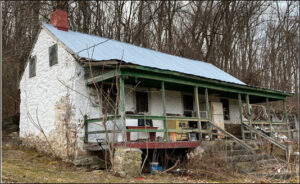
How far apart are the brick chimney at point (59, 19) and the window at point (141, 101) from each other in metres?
4.92

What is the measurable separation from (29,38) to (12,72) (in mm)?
2695

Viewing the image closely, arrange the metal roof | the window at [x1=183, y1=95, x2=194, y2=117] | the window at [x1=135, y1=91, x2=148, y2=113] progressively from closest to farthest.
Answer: the metal roof, the window at [x1=135, y1=91, x2=148, y2=113], the window at [x1=183, y1=95, x2=194, y2=117]

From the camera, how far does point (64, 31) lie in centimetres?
1477

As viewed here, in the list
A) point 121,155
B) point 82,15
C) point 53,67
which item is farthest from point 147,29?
point 121,155

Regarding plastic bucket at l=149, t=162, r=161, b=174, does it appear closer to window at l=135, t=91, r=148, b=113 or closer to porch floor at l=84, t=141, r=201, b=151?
porch floor at l=84, t=141, r=201, b=151

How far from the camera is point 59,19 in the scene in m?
14.8

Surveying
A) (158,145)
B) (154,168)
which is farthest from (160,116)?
(154,168)

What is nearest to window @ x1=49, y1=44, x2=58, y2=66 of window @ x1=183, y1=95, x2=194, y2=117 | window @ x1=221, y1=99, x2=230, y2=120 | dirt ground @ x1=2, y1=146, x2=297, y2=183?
dirt ground @ x1=2, y1=146, x2=297, y2=183

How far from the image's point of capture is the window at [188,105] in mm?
15803

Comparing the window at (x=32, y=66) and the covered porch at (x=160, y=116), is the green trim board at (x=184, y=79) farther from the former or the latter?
the window at (x=32, y=66)

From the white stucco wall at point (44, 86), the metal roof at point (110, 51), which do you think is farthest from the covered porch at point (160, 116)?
the white stucco wall at point (44, 86)

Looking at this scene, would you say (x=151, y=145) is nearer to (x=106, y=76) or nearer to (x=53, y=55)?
(x=106, y=76)

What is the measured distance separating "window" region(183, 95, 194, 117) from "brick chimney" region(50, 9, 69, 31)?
22.4 ft

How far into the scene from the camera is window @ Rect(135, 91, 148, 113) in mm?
13508
